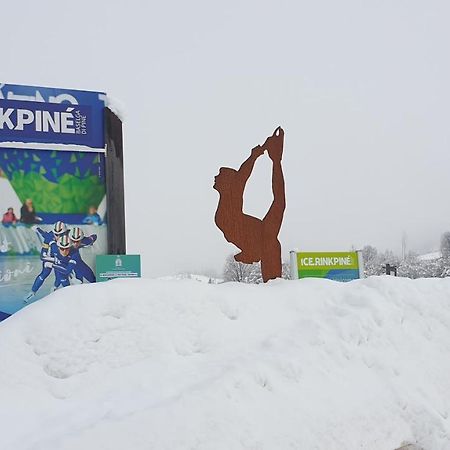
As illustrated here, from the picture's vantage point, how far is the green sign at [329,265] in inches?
546

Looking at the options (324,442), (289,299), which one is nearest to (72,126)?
(289,299)

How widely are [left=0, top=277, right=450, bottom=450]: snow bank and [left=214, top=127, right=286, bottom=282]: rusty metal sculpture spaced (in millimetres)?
2569

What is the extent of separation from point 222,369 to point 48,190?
6.98 meters

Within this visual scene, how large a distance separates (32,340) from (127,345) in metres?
1.03

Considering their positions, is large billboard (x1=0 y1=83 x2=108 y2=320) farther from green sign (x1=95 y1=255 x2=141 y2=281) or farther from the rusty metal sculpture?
the rusty metal sculpture

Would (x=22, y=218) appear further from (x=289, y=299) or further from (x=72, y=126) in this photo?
(x=289, y=299)

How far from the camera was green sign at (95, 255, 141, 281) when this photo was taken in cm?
1188

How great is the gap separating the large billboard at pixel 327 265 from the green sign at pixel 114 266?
12.4 ft

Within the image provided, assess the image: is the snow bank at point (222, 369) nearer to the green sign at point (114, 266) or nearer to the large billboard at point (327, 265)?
the green sign at point (114, 266)

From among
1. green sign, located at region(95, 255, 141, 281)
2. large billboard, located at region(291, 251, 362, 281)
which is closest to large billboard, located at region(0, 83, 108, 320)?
green sign, located at region(95, 255, 141, 281)

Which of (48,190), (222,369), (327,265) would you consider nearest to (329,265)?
(327,265)

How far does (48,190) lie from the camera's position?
12.1 metres

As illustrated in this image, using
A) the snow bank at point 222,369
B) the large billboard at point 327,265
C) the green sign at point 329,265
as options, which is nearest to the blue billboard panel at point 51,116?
the large billboard at point 327,265

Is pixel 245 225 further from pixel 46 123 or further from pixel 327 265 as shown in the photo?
pixel 46 123
